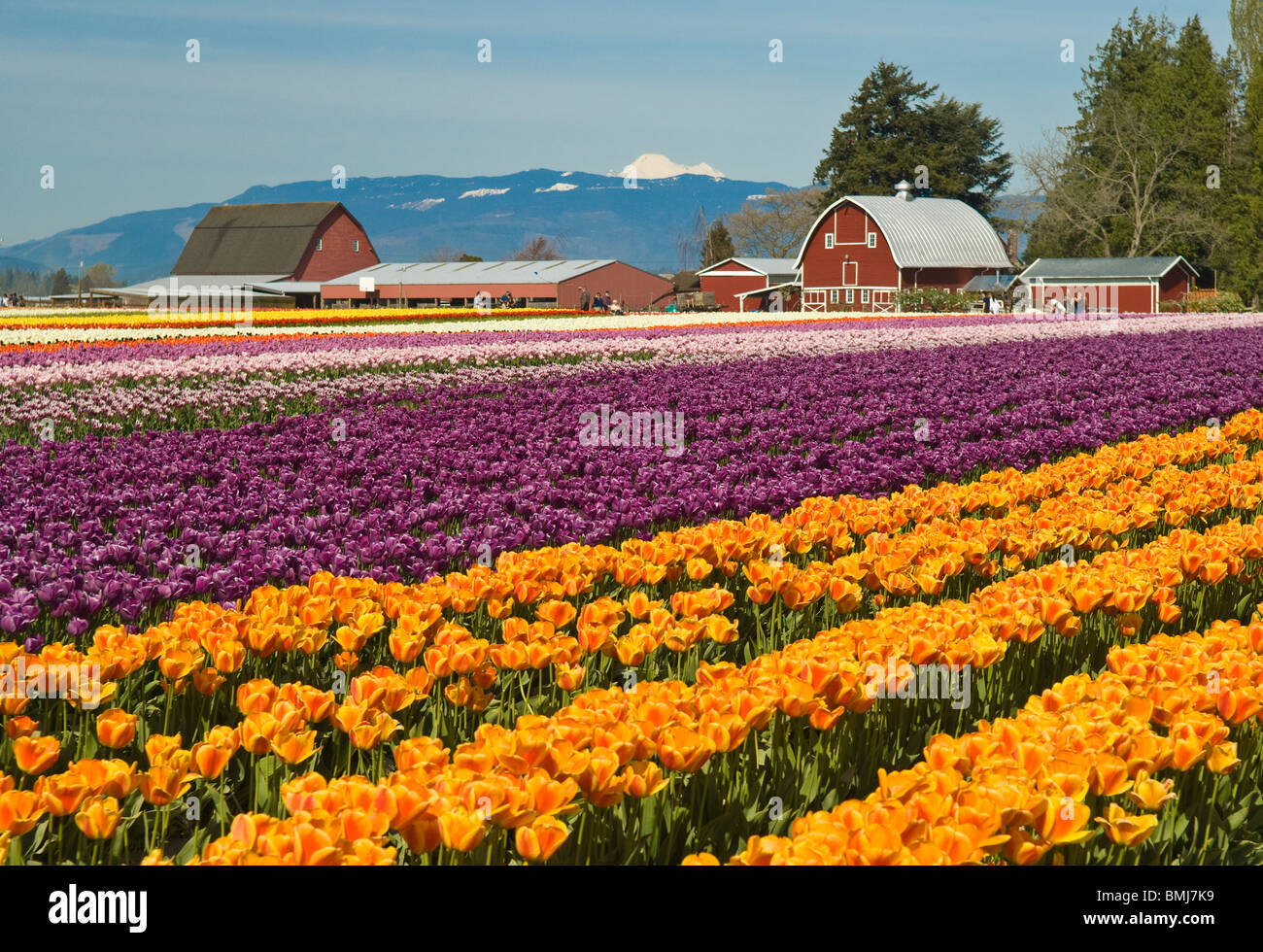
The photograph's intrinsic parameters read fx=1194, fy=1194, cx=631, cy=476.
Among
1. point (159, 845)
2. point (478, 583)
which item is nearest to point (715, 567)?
point (478, 583)

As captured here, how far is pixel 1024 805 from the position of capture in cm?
257

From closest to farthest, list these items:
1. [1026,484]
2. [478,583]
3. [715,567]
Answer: [478,583] → [715,567] → [1026,484]

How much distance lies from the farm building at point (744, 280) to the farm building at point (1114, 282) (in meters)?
21.8

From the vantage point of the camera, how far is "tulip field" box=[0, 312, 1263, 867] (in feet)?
9.05

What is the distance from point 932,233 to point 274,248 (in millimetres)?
52581

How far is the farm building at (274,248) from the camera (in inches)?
3666

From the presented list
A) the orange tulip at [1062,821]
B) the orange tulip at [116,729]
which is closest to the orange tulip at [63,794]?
the orange tulip at [116,729]

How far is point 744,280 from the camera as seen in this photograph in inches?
3329

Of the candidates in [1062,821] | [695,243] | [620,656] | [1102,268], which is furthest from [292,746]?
[695,243]

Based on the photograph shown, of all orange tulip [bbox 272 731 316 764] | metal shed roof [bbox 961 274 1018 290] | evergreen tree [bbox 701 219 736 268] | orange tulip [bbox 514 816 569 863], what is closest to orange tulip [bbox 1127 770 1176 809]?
A: orange tulip [bbox 514 816 569 863]

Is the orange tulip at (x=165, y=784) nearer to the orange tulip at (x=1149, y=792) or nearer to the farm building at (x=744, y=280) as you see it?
the orange tulip at (x=1149, y=792)
